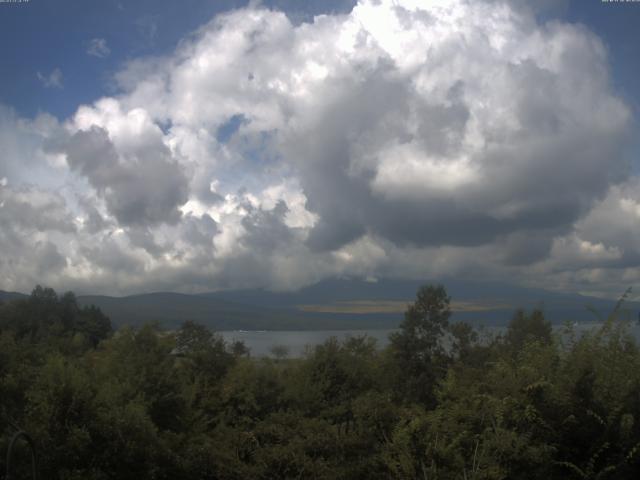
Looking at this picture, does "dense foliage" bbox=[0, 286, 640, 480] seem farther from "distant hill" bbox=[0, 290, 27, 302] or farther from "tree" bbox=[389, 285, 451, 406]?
"distant hill" bbox=[0, 290, 27, 302]

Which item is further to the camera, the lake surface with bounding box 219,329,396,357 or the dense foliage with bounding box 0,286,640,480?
the lake surface with bounding box 219,329,396,357

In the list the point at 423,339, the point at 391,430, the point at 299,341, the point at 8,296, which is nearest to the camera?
the point at 391,430

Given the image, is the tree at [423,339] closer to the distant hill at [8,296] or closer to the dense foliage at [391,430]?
the dense foliage at [391,430]

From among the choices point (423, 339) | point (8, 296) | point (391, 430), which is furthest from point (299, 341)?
point (8, 296)

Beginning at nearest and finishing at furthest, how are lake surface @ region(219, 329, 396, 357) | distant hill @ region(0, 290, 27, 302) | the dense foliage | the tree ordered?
the dense foliage < lake surface @ region(219, 329, 396, 357) < the tree < distant hill @ region(0, 290, 27, 302)

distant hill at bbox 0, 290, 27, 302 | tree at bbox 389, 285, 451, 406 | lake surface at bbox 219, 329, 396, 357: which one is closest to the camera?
lake surface at bbox 219, 329, 396, 357

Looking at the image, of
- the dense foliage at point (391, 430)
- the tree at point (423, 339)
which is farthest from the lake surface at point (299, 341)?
the dense foliage at point (391, 430)

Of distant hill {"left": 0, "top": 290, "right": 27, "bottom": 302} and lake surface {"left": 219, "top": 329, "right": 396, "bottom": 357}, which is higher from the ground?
distant hill {"left": 0, "top": 290, "right": 27, "bottom": 302}

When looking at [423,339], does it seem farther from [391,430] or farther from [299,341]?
[299,341]

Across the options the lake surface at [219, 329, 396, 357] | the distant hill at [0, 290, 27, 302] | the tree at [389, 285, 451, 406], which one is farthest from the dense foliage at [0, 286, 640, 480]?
the distant hill at [0, 290, 27, 302]

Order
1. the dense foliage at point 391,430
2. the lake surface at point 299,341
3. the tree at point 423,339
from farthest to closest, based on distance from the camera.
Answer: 1. the tree at point 423,339
2. the lake surface at point 299,341
3. the dense foliage at point 391,430

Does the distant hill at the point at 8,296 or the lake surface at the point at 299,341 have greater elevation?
the distant hill at the point at 8,296

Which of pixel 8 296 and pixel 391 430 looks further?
pixel 8 296

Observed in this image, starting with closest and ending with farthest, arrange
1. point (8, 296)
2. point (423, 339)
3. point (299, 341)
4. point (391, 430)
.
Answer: point (391, 430) → point (423, 339) → point (299, 341) → point (8, 296)
